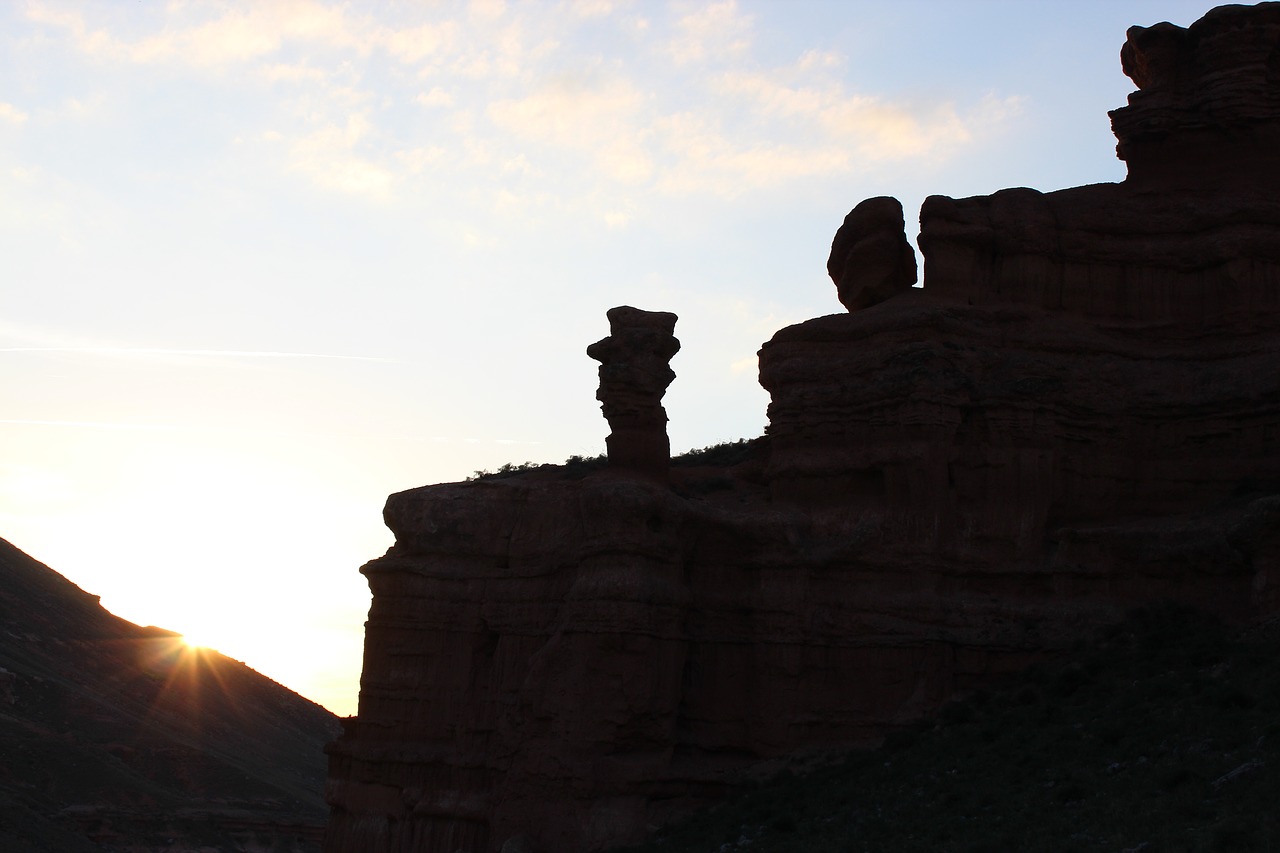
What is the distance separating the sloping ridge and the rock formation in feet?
95.2

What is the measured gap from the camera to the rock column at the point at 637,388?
3497 cm

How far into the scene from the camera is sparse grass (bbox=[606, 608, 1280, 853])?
21.5 m

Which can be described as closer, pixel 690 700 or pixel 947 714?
pixel 947 714

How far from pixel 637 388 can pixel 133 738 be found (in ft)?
165

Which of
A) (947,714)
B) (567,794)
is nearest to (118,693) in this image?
(567,794)

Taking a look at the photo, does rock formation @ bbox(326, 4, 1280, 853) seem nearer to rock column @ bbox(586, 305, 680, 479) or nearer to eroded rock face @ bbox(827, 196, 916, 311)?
eroded rock face @ bbox(827, 196, 916, 311)

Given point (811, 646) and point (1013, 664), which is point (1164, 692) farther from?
point (811, 646)

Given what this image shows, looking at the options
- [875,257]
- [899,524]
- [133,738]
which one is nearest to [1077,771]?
[899,524]

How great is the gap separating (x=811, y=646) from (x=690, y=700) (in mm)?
2903

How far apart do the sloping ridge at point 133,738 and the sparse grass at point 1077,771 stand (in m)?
37.9

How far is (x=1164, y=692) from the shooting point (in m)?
26.7

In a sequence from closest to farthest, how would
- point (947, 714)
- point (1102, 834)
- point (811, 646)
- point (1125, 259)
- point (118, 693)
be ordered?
point (1102, 834) < point (947, 714) < point (811, 646) < point (1125, 259) < point (118, 693)

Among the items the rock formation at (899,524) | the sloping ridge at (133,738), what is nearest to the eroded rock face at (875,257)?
the rock formation at (899,524)

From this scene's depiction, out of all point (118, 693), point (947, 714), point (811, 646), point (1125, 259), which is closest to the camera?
point (947, 714)
